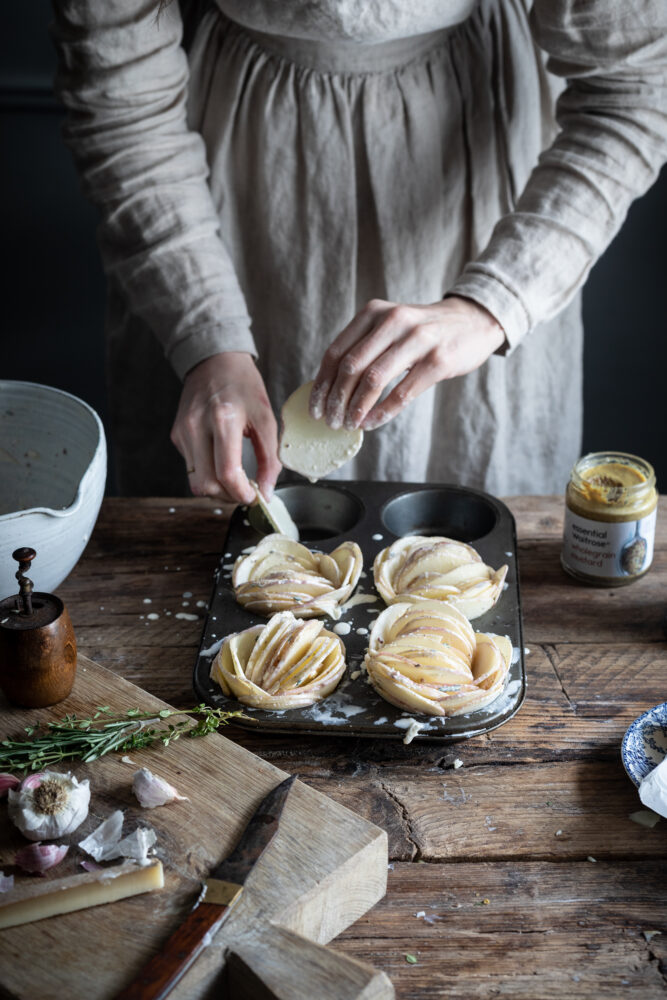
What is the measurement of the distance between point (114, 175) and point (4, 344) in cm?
134

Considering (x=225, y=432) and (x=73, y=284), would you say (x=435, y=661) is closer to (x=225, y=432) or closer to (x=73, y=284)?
(x=225, y=432)

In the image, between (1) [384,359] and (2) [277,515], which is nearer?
(1) [384,359]

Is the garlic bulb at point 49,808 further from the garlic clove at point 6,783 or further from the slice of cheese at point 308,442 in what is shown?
the slice of cheese at point 308,442

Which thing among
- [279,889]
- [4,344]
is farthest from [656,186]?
[279,889]

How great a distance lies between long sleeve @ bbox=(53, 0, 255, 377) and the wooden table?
0.41 meters

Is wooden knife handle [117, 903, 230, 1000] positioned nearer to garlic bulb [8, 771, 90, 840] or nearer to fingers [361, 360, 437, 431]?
garlic bulb [8, 771, 90, 840]

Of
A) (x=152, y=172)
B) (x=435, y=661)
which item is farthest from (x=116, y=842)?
(x=152, y=172)

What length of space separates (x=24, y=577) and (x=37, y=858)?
34 cm

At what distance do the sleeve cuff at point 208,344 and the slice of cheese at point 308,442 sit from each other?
0.20 metres

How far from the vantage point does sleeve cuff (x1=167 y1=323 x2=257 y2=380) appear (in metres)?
1.71

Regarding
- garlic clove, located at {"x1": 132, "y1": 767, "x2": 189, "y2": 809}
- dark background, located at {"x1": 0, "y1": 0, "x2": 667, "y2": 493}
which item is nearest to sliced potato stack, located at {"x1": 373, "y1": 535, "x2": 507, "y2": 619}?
garlic clove, located at {"x1": 132, "y1": 767, "x2": 189, "y2": 809}

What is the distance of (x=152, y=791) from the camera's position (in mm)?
1089

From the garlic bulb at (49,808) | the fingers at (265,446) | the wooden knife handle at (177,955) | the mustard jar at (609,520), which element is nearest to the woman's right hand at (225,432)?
the fingers at (265,446)

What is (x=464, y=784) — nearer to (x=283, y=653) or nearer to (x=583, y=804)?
(x=583, y=804)
